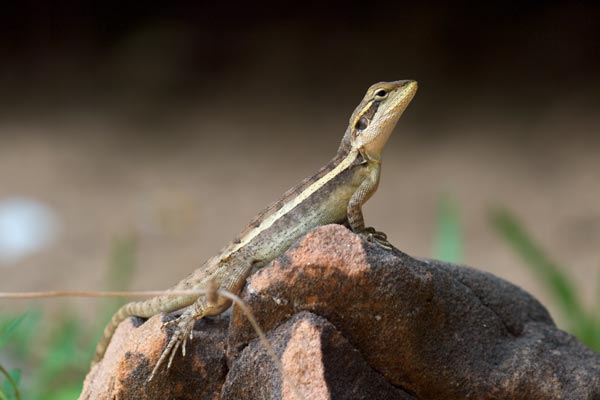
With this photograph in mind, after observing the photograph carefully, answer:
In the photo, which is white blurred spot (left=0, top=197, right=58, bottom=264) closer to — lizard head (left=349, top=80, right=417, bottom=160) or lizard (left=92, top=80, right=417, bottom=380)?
lizard (left=92, top=80, right=417, bottom=380)

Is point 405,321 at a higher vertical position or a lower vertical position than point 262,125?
lower

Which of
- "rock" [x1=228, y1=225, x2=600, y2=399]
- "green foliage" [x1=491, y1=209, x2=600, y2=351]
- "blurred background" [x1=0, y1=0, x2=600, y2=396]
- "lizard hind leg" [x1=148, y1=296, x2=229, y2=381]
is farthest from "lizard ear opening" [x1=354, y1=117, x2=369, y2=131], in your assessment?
"blurred background" [x1=0, y1=0, x2=600, y2=396]

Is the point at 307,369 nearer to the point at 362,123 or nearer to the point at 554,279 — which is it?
the point at 362,123

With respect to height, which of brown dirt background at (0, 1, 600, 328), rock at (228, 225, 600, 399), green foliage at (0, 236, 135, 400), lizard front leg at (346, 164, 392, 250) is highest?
brown dirt background at (0, 1, 600, 328)

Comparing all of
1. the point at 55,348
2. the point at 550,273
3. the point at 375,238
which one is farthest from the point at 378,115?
the point at 55,348

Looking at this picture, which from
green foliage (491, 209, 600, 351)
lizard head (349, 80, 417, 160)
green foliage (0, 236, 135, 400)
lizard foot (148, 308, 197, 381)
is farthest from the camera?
green foliage (491, 209, 600, 351)

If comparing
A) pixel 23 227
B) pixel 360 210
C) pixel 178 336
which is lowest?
pixel 178 336
